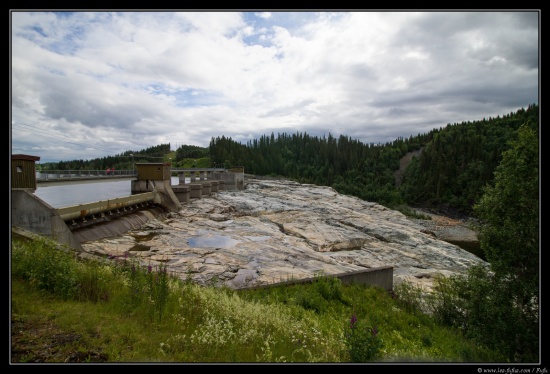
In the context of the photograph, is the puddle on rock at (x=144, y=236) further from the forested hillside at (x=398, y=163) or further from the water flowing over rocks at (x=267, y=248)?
the forested hillside at (x=398, y=163)

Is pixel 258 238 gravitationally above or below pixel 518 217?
below

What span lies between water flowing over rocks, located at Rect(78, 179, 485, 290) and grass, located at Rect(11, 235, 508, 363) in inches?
115

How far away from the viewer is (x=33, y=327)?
488cm

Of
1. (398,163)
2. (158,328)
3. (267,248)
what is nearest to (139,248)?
(267,248)

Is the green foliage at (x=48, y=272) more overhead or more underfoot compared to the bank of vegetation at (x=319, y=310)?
more overhead

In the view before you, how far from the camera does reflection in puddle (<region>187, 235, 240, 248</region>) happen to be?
20013 millimetres

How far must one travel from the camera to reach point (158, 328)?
5.54 m

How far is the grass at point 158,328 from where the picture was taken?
4629 mm

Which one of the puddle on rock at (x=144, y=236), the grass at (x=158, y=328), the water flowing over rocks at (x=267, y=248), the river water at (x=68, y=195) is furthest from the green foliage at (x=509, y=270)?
the river water at (x=68, y=195)

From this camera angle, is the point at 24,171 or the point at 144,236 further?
the point at 144,236

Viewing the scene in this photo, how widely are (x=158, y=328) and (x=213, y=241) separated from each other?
15947 mm

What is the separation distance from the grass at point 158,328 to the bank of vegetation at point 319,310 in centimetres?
3

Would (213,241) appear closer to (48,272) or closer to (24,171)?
(24,171)

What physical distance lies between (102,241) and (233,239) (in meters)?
9.03
